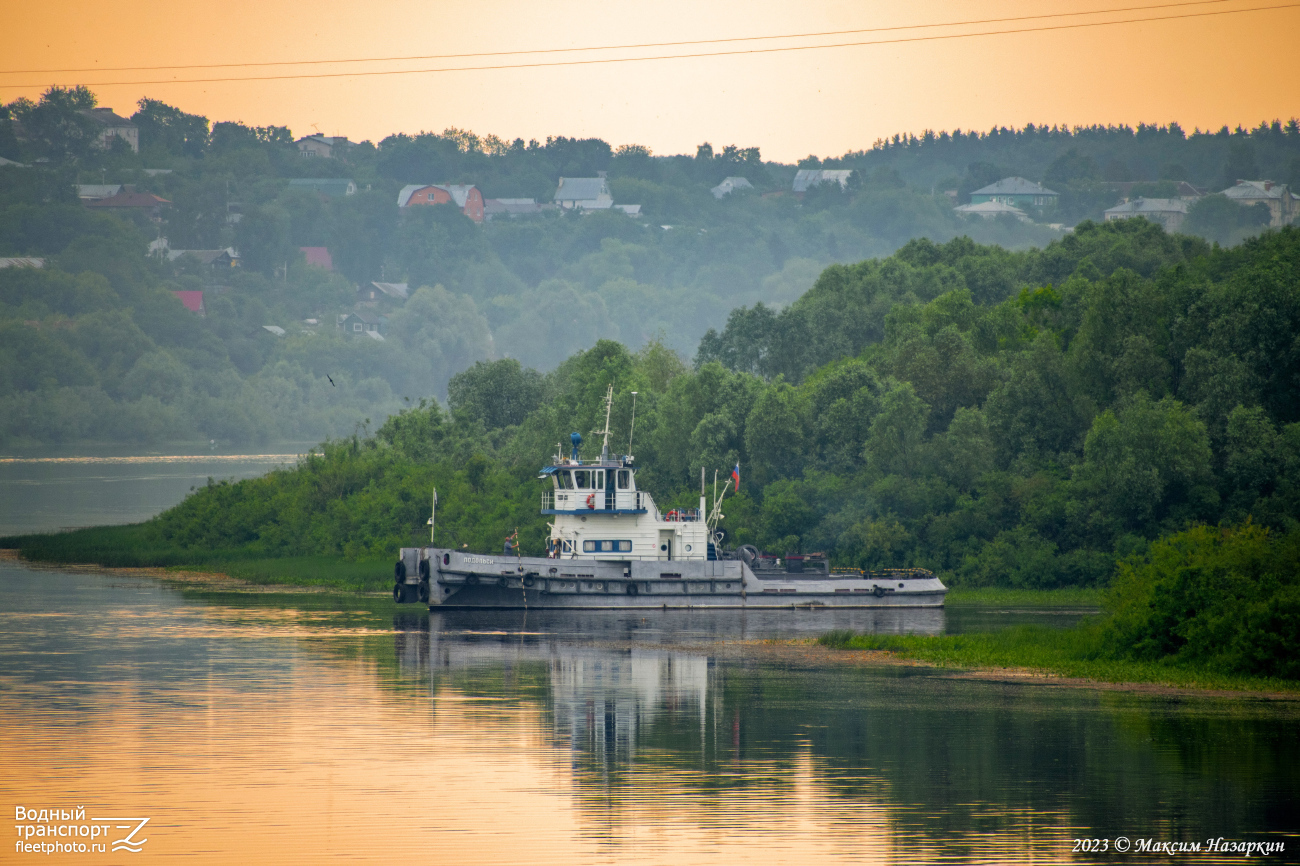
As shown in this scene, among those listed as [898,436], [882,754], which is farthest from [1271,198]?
[882,754]

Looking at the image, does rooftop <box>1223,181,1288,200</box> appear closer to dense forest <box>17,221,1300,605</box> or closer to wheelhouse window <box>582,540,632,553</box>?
dense forest <box>17,221,1300,605</box>

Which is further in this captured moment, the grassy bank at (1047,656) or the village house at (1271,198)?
the village house at (1271,198)

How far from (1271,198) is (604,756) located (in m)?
171

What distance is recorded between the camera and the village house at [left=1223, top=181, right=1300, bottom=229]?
558 feet

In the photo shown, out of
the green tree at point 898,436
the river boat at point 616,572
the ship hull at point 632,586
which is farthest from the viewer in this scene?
the green tree at point 898,436

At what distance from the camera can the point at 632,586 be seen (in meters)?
58.8

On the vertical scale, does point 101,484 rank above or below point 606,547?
above

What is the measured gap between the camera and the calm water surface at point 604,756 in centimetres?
2425

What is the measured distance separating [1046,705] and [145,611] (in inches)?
1320

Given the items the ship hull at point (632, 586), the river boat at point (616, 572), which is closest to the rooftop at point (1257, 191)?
the ship hull at point (632, 586)

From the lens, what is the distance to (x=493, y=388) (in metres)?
102

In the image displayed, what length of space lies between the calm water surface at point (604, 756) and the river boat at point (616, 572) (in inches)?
432

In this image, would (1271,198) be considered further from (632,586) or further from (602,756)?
(602,756)

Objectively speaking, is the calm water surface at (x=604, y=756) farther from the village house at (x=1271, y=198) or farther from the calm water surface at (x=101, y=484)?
the village house at (x=1271, y=198)
